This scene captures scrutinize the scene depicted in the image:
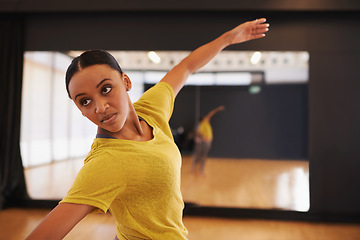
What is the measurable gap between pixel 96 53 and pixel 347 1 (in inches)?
145

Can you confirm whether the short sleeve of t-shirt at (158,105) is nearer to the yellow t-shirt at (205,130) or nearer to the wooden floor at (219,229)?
the wooden floor at (219,229)

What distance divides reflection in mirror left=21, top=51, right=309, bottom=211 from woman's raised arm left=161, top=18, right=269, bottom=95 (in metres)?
2.44

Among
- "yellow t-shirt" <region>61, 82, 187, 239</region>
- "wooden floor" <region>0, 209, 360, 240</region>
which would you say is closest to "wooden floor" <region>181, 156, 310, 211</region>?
"wooden floor" <region>0, 209, 360, 240</region>

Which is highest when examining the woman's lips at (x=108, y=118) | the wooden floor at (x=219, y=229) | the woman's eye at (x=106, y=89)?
the woman's eye at (x=106, y=89)

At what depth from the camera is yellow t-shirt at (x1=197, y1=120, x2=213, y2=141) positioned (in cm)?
376

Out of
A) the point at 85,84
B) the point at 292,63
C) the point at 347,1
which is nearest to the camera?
the point at 85,84

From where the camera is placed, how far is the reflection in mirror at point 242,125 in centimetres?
362

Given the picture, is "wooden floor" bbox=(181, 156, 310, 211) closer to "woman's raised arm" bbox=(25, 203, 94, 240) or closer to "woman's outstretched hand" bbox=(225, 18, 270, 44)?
"woman's outstretched hand" bbox=(225, 18, 270, 44)

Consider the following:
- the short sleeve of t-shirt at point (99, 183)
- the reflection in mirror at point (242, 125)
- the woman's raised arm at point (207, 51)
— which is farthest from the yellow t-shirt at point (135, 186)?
the reflection in mirror at point (242, 125)

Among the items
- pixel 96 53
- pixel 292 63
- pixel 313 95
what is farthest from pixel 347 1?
pixel 96 53

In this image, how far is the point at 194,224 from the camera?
134 inches

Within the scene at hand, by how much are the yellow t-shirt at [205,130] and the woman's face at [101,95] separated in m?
3.08

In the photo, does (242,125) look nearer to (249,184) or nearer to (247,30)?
(249,184)

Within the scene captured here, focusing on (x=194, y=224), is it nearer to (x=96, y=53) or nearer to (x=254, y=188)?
(x=254, y=188)
